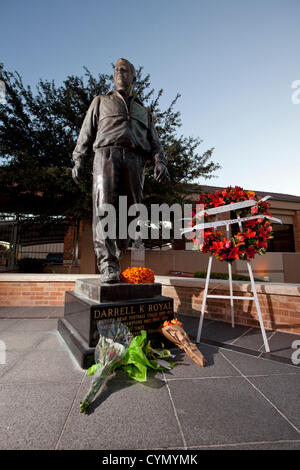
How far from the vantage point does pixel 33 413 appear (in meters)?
1.27

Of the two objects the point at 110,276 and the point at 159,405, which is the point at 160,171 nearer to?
the point at 110,276

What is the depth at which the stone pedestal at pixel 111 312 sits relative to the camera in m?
2.12

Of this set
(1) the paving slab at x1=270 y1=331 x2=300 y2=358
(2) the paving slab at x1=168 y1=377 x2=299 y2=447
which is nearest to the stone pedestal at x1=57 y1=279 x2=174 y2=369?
(2) the paving slab at x1=168 y1=377 x2=299 y2=447

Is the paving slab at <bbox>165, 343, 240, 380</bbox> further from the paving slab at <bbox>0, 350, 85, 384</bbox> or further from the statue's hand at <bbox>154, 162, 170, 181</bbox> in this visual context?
the statue's hand at <bbox>154, 162, 170, 181</bbox>

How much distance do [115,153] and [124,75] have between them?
114 cm

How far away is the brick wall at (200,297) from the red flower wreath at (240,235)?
0.99 meters

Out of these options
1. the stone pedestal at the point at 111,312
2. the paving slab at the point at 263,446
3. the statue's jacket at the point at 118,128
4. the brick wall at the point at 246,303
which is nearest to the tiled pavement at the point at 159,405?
the paving slab at the point at 263,446

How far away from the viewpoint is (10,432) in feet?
3.65

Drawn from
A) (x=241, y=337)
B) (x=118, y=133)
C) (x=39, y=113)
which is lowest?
(x=241, y=337)

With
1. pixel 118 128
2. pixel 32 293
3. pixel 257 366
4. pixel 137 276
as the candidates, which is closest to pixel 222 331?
pixel 257 366

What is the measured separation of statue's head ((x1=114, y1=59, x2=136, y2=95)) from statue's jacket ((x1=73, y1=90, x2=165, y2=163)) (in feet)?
0.35
